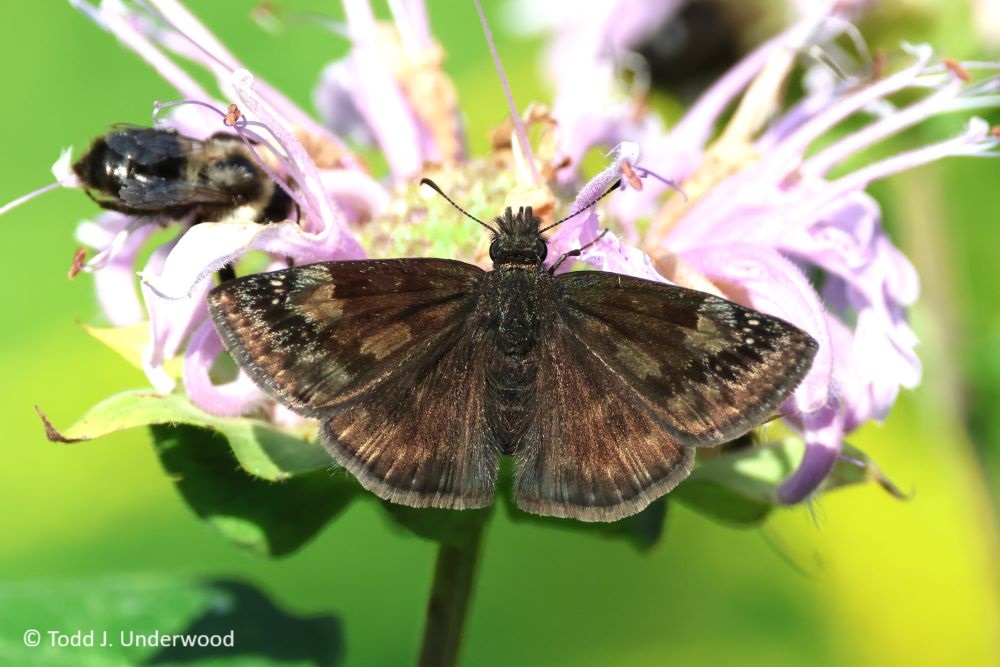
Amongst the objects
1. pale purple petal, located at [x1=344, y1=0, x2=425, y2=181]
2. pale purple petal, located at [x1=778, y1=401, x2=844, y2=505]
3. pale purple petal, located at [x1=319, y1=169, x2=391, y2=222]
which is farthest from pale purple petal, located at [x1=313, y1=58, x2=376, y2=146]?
pale purple petal, located at [x1=778, y1=401, x2=844, y2=505]

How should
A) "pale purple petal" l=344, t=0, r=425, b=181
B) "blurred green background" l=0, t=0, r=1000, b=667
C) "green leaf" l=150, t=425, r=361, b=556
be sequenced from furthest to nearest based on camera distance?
"blurred green background" l=0, t=0, r=1000, b=667 < "pale purple petal" l=344, t=0, r=425, b=181 < "green leaf" l=150, t=425, r=361, b=556

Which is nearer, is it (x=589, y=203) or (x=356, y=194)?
(x=589, y=203)

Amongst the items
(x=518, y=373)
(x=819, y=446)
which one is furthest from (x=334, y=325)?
(x=819, y=446)

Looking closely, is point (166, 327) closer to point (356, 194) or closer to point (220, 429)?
point (220, 429)

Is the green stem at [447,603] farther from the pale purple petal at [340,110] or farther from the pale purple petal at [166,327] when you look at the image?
the pale purple petal at [340,110]

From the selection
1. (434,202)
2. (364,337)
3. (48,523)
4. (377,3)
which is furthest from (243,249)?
(377,3)

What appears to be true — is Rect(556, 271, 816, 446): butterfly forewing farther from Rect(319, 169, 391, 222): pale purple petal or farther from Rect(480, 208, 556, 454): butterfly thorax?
Rect(319, 169, 391, 222): pale purple petal

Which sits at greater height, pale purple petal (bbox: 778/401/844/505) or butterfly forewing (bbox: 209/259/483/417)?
butterfly forewing (bbox: 209/259/483/417)
